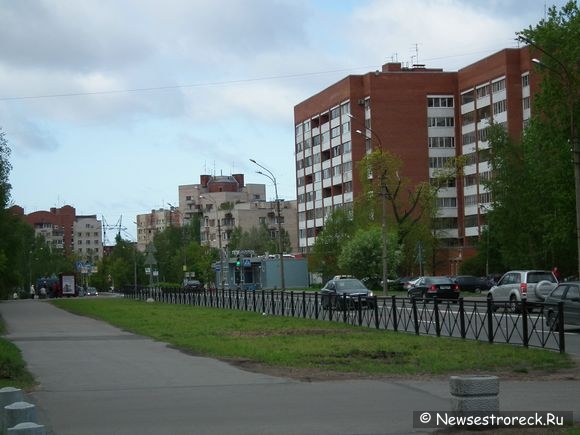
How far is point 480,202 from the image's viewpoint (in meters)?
100

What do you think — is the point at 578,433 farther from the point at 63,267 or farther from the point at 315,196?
the point at 63,267

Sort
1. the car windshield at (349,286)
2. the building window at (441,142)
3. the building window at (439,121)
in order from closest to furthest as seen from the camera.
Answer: the car windshield at (349,286) → the building window at (439,121) → the building window at (441,142)

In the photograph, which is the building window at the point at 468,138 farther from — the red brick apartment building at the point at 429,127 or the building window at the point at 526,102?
the building window at the point at 526,102

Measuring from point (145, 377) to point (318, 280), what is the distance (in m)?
83.0

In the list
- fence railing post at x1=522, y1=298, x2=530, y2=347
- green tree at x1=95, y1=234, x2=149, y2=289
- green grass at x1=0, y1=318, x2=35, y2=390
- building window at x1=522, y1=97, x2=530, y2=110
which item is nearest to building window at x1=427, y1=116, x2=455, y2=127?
building window at x1=522, y1=97, x2=530, y2=110

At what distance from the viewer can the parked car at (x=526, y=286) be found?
122ft

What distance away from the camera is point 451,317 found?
2480 cm

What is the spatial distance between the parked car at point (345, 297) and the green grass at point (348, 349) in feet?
3.45

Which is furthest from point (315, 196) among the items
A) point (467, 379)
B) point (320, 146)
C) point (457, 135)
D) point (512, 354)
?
point (467, 379)

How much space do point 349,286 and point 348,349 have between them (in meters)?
22.1

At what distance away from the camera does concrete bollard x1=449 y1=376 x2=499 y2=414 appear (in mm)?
9984

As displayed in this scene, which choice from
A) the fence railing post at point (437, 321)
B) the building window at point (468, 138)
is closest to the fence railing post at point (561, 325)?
the fence railing post at point (437, 321)

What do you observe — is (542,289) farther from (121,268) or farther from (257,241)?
(257,241)

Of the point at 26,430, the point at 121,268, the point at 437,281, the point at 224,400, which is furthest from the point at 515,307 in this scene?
the point at 121,268
